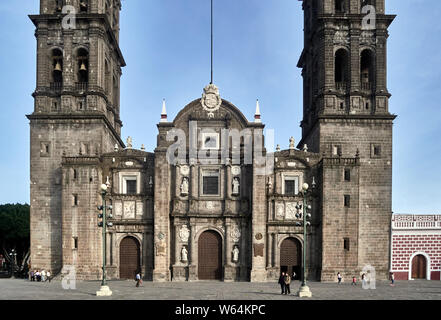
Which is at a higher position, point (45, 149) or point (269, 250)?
point (45, 149)

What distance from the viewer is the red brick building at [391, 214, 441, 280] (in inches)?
1615

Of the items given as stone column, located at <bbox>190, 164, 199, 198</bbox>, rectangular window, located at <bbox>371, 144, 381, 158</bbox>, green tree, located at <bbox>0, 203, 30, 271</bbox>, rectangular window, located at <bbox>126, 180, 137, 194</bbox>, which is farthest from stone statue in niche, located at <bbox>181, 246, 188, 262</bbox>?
green tree, located at <bbox>0, 203, 30, 271</bbox>

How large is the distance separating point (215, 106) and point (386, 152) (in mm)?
15181

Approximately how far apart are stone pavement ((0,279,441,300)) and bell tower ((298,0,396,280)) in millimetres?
3475

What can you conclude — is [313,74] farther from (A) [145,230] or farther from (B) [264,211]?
(A) [145,230]

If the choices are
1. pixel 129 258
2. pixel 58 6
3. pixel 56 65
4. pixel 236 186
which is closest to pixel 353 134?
pixel 236 186

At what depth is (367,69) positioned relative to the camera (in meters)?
44.2

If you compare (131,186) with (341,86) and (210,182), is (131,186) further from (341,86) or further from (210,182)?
(341,86)

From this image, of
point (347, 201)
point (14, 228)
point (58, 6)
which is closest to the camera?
point (347, 201)

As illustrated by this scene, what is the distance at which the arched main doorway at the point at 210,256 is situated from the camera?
40719mm

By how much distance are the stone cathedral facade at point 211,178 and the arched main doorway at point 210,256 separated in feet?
0.28

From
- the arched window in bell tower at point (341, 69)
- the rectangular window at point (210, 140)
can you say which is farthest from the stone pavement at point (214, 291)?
the arched window in bell tower at point (341, 69)

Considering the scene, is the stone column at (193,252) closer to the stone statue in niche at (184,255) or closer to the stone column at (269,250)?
the stone statue in niche at (184,255)

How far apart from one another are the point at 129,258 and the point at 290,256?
13.7m
